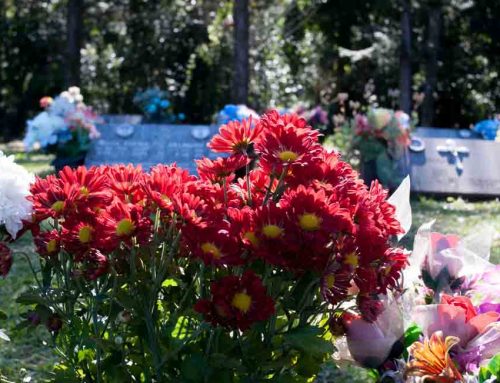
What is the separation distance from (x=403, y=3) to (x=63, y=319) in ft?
58.0

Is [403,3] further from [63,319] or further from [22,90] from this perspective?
[63,319]

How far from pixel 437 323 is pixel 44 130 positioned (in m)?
8.50

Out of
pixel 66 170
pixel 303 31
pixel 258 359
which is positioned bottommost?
pixel 258 359

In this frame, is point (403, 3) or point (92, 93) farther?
point (92, 93)

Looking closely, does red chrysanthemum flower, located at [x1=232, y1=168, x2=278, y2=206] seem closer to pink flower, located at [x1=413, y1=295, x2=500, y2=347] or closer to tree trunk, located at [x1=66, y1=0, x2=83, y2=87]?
pink flower, located at [x1=413, y1=295, x2=500, y2=347]

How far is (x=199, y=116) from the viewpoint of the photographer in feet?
68.4

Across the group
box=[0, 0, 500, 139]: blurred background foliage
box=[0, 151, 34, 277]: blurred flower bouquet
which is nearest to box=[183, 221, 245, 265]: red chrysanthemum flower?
box=[0, 151, 34, 277]: blurred flower bouquet

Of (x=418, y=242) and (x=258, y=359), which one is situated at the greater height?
(x=418, y=242)

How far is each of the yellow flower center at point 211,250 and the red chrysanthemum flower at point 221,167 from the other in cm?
24

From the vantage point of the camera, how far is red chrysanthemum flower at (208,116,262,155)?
5.67ft

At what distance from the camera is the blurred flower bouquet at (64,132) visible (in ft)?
31.7

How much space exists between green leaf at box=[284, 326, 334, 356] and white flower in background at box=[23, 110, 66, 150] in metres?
8.35

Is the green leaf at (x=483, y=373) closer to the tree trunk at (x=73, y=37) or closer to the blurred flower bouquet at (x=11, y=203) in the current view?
the blurred flower bouquet at (x=11, y=203)

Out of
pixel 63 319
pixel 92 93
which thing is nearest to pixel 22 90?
pixel 92 93
